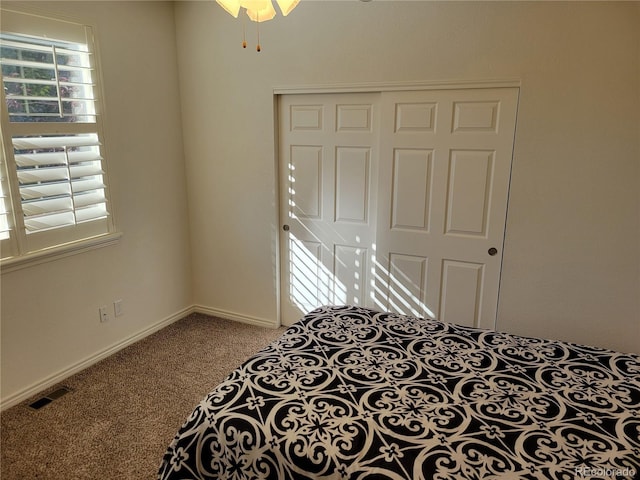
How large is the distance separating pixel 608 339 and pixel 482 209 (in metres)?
1.12

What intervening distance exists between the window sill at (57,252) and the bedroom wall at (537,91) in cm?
131

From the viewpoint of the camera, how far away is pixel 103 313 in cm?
327

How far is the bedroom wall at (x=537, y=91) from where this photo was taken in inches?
98.7

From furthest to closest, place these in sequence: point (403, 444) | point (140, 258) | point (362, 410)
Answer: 1. point (140, 258)
2. point (362, 410)
3. point (403, 444)

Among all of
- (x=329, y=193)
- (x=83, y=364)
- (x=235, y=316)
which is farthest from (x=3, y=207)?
(x=329, y=193)

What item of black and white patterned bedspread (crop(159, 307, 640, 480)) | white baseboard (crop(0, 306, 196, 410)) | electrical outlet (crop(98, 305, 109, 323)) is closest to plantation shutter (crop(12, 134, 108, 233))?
electrical outlet (crop(98, 305, 109, 323))

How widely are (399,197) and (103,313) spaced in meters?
2.36

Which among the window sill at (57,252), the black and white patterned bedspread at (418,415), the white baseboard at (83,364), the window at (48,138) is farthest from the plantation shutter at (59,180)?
the black and white patterned bedspread at (418,415)

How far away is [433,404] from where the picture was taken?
5.28ft

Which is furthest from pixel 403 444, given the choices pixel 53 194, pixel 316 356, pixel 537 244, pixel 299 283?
pixel 53 194

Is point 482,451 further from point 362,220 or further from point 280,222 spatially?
point 280,222

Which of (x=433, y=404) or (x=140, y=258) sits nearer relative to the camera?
(x=433, y=404)

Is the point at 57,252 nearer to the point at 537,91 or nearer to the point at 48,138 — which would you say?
the point at 48,138

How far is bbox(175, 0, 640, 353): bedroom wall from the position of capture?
251 cm
